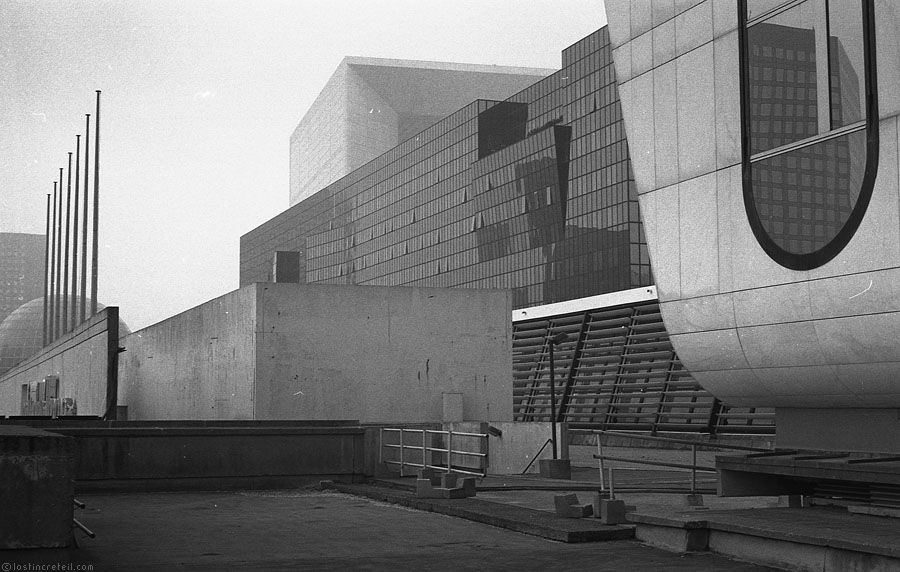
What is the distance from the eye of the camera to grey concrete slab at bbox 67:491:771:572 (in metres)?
10.1

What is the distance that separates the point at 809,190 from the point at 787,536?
173 inches

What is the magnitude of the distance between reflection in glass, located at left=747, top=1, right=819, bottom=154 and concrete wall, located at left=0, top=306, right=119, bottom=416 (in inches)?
978

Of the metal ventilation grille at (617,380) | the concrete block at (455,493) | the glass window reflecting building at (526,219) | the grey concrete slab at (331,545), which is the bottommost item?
the grey concrete slab at (331,545)

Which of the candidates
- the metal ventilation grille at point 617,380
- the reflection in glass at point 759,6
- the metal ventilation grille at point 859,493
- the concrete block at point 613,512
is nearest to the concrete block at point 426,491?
the concrete block at point 613,512

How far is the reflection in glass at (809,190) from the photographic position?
1159 cm

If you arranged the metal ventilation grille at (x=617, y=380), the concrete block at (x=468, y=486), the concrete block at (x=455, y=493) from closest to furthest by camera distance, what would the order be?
the concrete block at (x=455, y=493) < the concrete block at (x=468, y=486) < the metal ventilation grille at (x=617, y=380)

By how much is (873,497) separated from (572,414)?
2417 centimetres

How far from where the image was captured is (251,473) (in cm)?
1992

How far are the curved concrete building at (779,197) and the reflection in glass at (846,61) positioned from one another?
0.02 metres

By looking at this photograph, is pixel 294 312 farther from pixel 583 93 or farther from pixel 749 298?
pixel 583 93

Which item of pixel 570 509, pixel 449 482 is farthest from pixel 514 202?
pixel 570 509

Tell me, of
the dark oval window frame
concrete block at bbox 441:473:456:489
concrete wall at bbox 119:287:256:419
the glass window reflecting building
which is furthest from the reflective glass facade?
the dark oval window frame

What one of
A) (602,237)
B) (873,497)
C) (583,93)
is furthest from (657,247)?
(583,93)

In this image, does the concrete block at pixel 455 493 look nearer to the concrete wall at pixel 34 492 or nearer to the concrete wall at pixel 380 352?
the concrete wall at pixel 34 492
